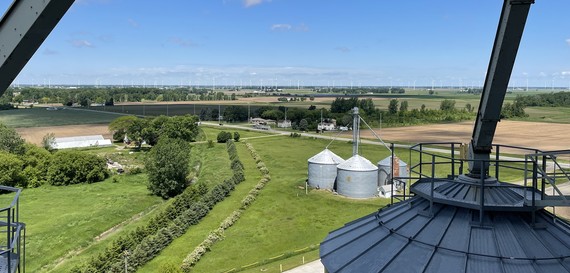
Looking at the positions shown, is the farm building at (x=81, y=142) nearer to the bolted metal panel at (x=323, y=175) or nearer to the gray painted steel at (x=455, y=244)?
the bolted metal panel at (x=323, y=175)

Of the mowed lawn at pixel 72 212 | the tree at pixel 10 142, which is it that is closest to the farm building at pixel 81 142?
the tree at pixel 10 142

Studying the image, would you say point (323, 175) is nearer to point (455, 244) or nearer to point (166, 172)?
point (166, 172)

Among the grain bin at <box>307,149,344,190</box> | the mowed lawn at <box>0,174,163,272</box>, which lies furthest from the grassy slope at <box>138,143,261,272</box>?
the grain bin at <box>307,149,344,190</box>

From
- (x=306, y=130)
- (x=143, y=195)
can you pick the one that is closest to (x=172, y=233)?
(x=143, y=195)

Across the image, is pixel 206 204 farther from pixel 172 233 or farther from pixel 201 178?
pixel 201 178

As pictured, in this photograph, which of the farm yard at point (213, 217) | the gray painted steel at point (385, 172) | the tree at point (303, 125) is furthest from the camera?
the tree at point (303, 125)
